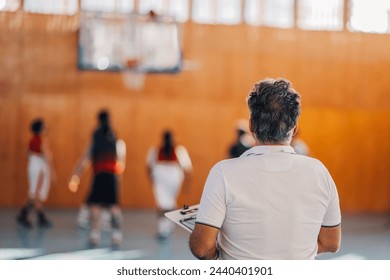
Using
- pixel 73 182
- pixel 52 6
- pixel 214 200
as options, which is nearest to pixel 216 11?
pixel 52 6

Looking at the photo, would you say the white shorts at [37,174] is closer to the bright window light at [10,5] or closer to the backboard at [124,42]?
the backboard at [124,42]

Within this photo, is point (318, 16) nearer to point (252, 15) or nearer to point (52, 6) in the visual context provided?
point (252, 15)

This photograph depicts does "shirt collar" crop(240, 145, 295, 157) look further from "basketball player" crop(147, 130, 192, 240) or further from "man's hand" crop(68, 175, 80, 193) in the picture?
"basketball player" crop(147, 130, 192, 240)

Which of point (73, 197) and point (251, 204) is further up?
point (251, 204)

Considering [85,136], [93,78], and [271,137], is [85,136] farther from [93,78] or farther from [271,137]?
[271,137]

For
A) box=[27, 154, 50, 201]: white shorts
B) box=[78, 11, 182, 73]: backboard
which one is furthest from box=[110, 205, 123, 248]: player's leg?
box=[78, 11, 182, 73]: backboard

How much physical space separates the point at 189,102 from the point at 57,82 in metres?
2.00

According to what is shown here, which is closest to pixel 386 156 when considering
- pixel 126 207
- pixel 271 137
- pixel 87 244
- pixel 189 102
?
pixel 189 102

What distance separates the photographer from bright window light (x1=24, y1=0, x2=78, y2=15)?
995cm

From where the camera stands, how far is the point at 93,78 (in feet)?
33.6

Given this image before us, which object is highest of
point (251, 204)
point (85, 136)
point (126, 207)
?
point (251, 204)

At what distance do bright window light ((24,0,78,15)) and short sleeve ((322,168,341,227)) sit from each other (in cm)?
838

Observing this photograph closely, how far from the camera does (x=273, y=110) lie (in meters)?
2.02

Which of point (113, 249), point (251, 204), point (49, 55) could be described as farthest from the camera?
point (49, 55)
